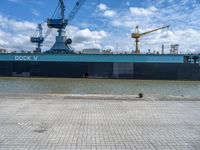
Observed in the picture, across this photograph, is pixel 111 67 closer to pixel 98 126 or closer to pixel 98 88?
pixel 98 88

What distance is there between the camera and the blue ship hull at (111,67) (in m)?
37.8

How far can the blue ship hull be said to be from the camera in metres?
37.8

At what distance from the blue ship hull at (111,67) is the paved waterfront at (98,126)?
29487 mm

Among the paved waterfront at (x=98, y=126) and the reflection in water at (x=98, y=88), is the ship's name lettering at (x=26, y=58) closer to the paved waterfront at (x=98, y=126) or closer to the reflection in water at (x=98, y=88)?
the reflection in water at (x=98, y=88)

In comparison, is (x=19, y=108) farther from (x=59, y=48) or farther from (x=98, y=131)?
(x=59, y=48)

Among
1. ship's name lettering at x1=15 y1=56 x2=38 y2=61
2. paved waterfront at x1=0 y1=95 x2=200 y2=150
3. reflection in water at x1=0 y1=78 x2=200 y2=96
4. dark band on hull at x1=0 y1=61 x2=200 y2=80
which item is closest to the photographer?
paved waterfront at x1=0 y1=95 x2=200 y2=150

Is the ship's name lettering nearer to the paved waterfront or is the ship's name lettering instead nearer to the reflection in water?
the reflection in water

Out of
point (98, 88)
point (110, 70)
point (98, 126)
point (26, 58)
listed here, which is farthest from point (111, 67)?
point (98, 126)

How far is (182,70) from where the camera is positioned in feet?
124

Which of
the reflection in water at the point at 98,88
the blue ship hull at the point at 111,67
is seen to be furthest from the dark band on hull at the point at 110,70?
the reflection in water at the point at 98,88

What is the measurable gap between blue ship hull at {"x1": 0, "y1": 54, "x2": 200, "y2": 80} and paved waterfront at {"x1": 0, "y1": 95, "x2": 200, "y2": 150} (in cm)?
2949

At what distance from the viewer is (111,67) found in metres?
38.3

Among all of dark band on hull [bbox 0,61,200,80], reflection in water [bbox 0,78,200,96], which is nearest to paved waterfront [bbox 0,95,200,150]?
reflection in water [bbox 0,78,200,96]

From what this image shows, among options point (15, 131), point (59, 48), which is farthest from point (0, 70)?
point (15, 131)
